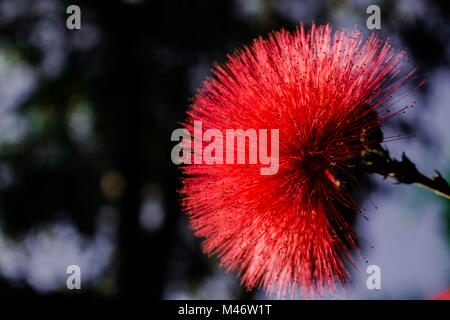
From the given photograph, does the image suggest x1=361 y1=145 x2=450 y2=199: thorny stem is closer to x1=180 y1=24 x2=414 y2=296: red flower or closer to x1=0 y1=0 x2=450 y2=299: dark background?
x1=180 y1=24 x2=414 y2=296: red flower

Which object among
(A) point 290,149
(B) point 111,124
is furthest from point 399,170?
(B) point 111,124

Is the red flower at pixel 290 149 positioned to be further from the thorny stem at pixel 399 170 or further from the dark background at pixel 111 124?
the dark background at pixel 111 124

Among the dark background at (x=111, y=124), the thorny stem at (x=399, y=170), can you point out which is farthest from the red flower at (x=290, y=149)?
the dark background at (x=111, y=124)

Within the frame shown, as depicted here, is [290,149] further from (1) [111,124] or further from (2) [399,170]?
(1) [111,124]

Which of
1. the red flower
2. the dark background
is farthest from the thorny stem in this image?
the dark background
